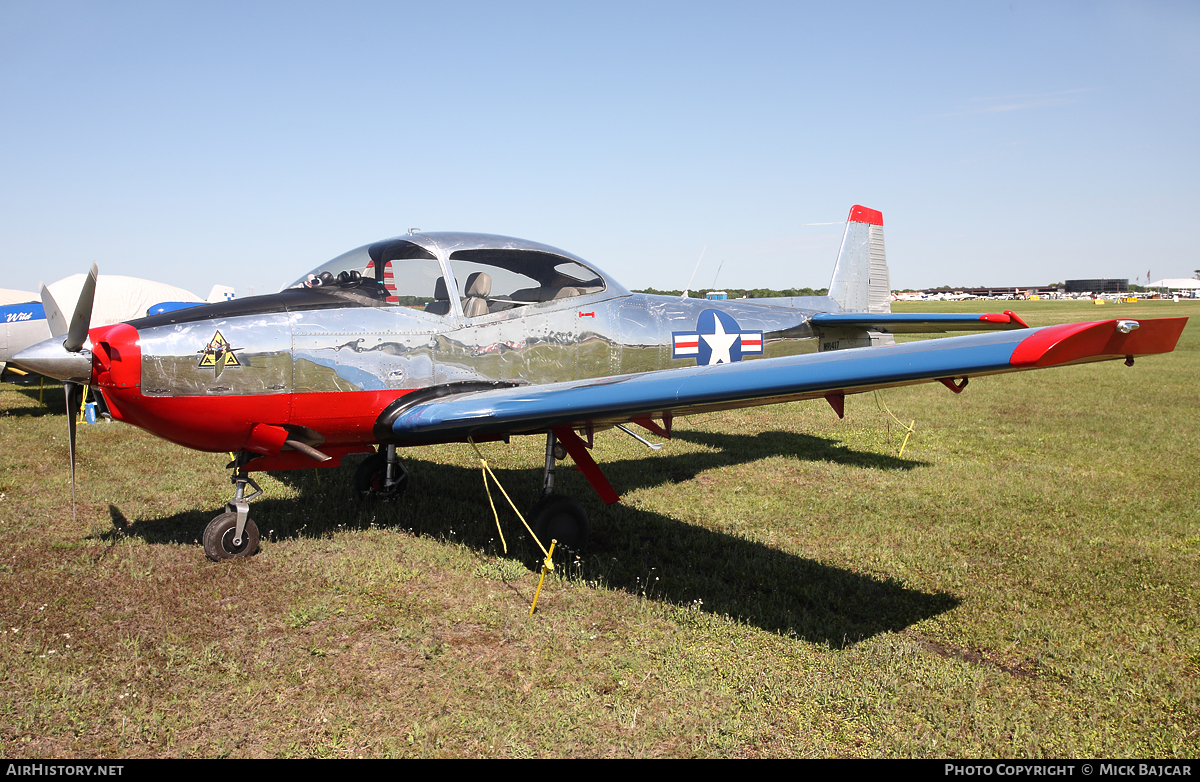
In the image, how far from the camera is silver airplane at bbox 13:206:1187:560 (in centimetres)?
399

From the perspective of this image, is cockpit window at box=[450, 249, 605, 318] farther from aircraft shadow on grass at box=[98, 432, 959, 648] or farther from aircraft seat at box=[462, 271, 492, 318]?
aircraft shadow on grass at box=[98, 432, 959, 648]

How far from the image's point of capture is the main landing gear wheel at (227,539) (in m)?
5.21

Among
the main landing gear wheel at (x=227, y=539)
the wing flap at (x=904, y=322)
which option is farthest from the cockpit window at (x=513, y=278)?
the wing flap at (x=904, y=322)

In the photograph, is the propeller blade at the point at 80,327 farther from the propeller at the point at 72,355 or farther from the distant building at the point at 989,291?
the distant building at the point at 989,291

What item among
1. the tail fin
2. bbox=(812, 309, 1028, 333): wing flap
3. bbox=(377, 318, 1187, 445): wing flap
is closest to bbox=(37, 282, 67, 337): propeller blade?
bbox=(377, 318, 1187, 445): wing flap

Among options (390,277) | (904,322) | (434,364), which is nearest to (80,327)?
(390,277)

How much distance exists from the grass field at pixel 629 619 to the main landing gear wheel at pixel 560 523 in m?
0.22

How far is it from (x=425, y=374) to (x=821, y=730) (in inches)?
137

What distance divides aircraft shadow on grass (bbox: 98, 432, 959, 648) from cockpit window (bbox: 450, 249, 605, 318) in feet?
6.26

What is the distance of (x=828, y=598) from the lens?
467 cm

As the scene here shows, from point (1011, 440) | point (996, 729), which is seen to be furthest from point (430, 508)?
point (1011, 440)

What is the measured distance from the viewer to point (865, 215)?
9.32m

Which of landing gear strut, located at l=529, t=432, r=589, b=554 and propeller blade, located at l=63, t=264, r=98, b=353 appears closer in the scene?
propeller blade, located at l=63, t=264, r=98, b=353
